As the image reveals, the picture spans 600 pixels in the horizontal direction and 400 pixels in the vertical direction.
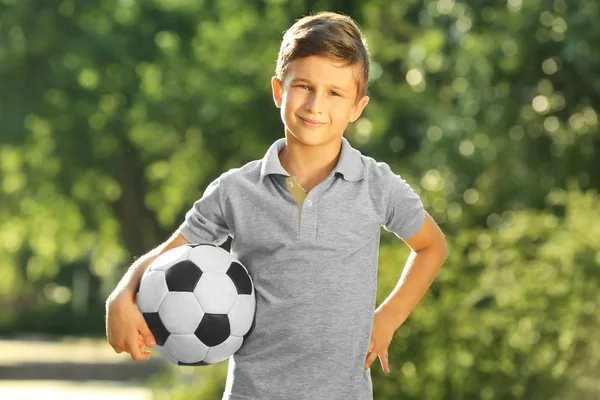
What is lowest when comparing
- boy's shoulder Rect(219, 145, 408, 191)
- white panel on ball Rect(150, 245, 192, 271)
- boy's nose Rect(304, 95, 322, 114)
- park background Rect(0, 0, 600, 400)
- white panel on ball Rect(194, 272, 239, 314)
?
park background Rect(0, 0, 600, 400)

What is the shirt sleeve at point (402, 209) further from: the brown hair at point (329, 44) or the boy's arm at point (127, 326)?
the boy's arm at point (127, 326)

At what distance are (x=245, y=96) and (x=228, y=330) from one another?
1451 centimetres

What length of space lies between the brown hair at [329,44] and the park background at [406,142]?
486 centimetres

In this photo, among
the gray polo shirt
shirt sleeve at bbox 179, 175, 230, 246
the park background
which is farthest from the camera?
the park background

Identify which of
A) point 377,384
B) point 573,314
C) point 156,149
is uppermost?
point 573,314

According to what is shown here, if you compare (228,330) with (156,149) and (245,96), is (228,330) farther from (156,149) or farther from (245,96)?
(156,149)

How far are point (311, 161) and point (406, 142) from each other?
486 inches

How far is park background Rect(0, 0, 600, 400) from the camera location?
888 centimetres

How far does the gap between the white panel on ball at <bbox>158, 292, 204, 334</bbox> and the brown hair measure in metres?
0.81

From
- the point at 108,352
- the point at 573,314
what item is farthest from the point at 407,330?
the point at 108,352

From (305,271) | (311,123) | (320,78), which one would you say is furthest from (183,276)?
(320,78)

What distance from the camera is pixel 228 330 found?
4039 millimetres

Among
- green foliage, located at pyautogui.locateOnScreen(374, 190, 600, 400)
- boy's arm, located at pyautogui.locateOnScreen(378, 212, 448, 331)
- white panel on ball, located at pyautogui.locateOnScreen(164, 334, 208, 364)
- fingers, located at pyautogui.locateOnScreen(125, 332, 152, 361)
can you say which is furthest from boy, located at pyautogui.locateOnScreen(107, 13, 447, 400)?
green foliage, located at pyautogui.locateOnScreen(374, 190, 600, 400)

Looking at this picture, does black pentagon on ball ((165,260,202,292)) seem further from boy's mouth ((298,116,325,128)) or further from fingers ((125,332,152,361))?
boy's mouth ((298,116,325,128))
